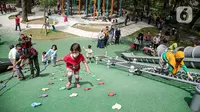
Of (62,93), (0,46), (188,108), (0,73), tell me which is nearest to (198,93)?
(188,108)

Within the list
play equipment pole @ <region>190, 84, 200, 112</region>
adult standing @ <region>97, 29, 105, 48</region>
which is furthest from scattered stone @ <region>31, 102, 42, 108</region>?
adult standing @ <region>97, 29, 105, 48</region>

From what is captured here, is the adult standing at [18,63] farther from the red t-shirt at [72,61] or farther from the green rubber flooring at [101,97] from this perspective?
the red t-shirt at [72,61]

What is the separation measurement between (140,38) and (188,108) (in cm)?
1212

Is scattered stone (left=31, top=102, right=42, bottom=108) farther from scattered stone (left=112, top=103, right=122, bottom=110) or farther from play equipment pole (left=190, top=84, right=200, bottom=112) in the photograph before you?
play equipment pole (left=190, top=84, right=200, bottom=112)

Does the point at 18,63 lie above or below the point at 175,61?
below

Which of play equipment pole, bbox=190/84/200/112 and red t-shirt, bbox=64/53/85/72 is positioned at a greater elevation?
red t-shirt, bbox=64/53/85/72

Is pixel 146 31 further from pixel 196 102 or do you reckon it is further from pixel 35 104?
pixel 35 104

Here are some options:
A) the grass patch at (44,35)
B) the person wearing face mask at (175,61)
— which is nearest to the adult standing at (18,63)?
the person wearing face mask at (175,61)

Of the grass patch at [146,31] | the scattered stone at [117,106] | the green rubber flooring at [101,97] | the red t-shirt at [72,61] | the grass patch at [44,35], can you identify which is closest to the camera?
the scattered stone at [117,106]

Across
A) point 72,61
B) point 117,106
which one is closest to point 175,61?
point 117,106

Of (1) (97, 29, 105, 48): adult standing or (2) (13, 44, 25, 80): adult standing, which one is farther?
(1) (97, 29, 105, 48): adult standing

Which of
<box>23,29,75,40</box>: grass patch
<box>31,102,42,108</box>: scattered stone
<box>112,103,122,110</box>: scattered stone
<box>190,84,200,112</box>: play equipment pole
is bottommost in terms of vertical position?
<box>31,102,42,108</box>: scattered stone

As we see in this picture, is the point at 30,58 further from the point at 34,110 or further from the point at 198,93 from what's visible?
the point at 198,93

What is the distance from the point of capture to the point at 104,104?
547cm
